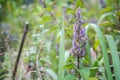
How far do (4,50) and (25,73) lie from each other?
22 centimetres

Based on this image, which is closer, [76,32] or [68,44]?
[76,32]

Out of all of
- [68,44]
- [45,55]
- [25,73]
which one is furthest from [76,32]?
[68,44]

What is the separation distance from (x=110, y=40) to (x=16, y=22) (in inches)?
91.6

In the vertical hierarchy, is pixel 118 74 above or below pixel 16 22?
below

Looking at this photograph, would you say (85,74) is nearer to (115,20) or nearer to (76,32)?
(76,32)

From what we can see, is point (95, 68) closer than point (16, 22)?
Yes

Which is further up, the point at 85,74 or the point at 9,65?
the point at 9,65

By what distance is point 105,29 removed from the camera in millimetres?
2676

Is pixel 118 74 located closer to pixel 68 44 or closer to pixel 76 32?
pixel 76 32

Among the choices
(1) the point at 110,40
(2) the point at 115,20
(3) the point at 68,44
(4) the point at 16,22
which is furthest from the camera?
(4) the point at 16,22

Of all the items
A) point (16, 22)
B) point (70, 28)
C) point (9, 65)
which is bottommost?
point (9, 65)

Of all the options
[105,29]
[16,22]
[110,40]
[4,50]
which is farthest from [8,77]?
[16,22]

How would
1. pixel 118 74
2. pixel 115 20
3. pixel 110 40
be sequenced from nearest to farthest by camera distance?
pixel 118 74 < pixel 110 40 < pixel 115 20

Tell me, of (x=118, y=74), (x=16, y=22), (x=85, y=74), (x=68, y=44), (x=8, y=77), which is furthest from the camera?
(x=16, y=22)
